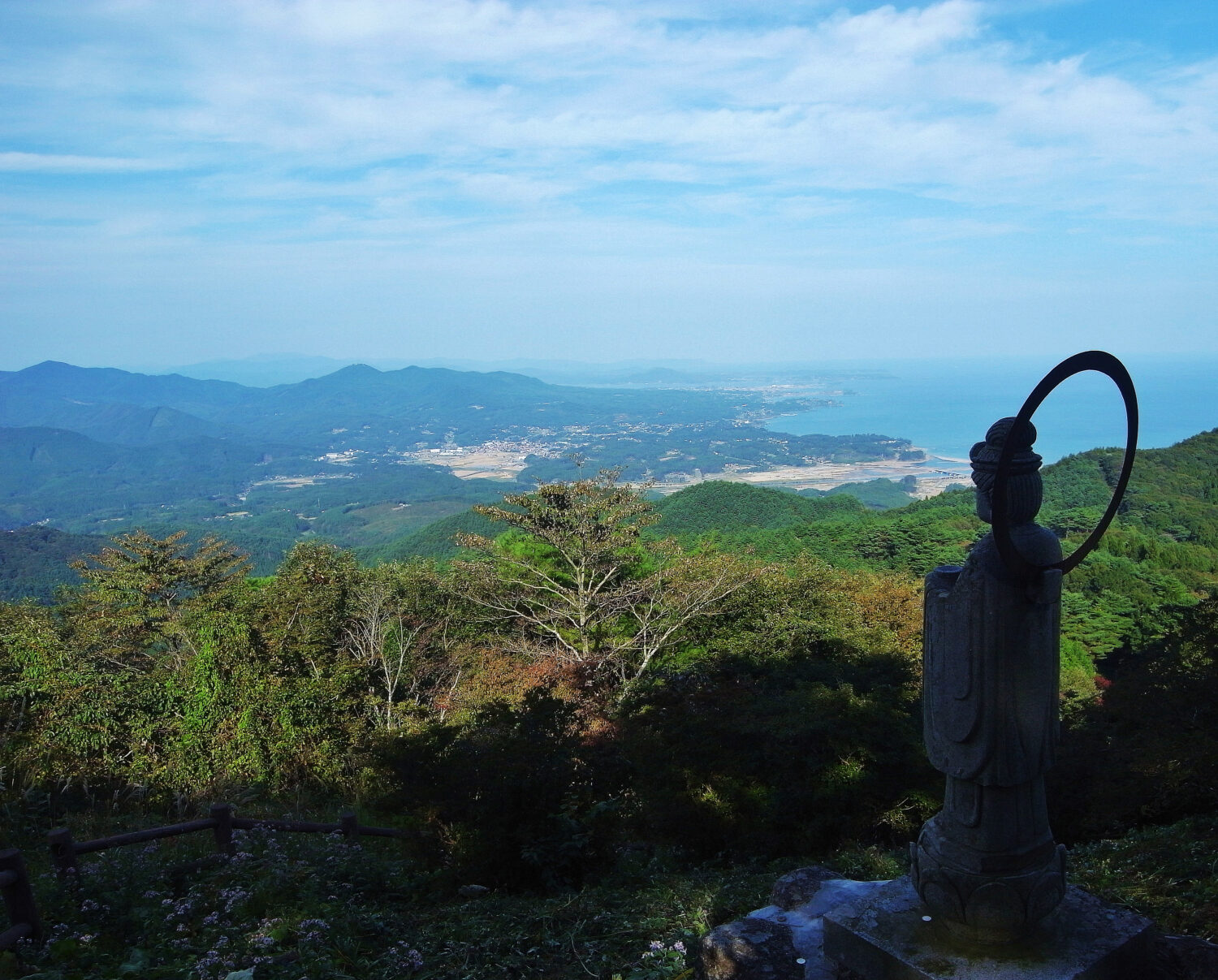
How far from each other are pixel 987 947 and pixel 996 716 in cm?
97

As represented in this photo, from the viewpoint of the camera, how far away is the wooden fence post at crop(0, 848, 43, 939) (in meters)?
4.56

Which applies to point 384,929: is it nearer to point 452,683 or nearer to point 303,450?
point 452,683

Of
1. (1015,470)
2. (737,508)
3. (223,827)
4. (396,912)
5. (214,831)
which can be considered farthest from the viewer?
(737,508)

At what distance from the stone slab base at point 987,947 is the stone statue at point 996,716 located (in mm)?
86

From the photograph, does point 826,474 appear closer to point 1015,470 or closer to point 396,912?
point 396,912

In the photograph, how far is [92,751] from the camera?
35.9 feet

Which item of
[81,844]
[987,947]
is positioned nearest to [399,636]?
[81,844]

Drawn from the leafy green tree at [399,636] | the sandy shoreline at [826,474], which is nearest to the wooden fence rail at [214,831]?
the leafy green tree at [399,636]

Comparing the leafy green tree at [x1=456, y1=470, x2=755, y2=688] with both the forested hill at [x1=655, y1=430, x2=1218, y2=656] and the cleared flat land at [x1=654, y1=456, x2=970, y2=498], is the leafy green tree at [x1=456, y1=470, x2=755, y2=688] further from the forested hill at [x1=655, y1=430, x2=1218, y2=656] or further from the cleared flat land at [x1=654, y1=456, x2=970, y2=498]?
the cleared flat land at [x1=654, y1=456, x2=970, y2=498]

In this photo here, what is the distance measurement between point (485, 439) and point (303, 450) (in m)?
40.4

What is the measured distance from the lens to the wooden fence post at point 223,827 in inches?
250

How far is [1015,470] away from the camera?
10.0ft

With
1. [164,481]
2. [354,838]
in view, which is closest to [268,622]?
[354,838]

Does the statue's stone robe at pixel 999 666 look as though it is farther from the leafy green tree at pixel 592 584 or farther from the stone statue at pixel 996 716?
the leafy green tree at pixel 592 584
